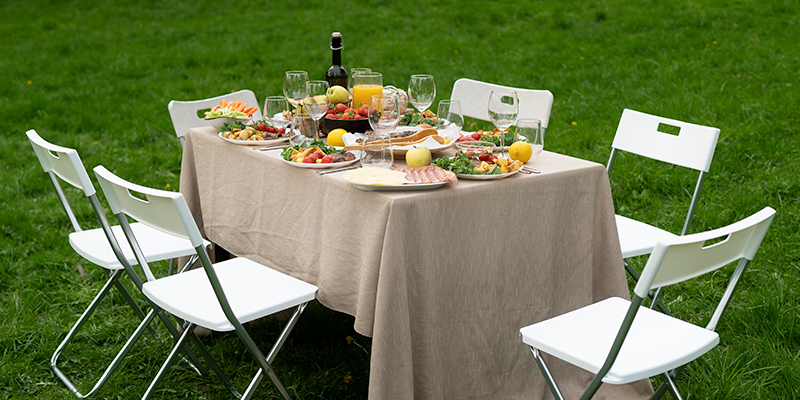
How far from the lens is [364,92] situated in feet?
9.39

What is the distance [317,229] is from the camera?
2322 mm

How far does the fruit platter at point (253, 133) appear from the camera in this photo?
2.71 meters

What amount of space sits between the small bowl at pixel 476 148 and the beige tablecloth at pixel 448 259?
162 mm

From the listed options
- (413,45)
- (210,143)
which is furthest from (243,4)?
(210,143)

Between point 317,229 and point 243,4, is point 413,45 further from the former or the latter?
point 317,229

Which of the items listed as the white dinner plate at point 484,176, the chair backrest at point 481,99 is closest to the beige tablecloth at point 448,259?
the white dinner plate at point 484,176

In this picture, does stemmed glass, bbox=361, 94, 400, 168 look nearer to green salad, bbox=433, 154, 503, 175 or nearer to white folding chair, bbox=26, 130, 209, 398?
green salad, bbox=433, 154, 503, 175

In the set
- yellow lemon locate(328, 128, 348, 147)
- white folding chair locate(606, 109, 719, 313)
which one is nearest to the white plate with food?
yellow lemon locate(328, 128, 348, 147)

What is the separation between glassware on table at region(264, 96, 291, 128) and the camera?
2.84 meters

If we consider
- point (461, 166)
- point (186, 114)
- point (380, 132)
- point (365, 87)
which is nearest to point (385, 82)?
point (186, 114)

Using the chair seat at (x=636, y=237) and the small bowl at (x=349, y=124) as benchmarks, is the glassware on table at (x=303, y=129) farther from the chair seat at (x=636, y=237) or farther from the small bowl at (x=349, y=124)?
the chair seat at (x=636, y=237)

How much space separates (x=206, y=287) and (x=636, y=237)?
1.79 m

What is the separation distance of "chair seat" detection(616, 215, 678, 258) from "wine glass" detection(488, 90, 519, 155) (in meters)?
0.68

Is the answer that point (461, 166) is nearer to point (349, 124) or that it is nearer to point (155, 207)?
point (349, 124)
